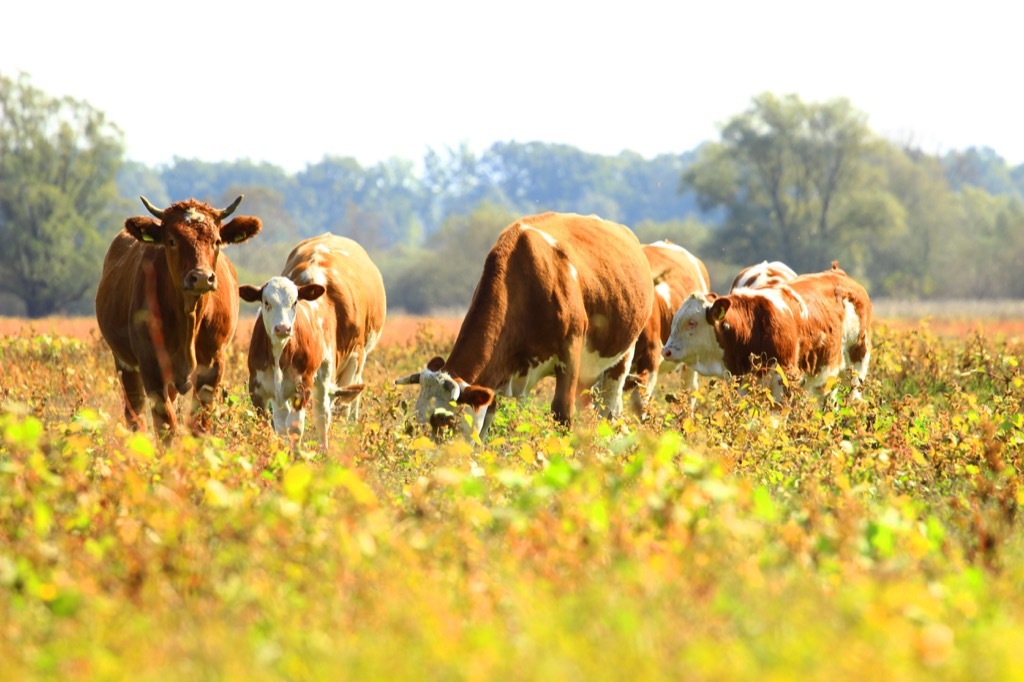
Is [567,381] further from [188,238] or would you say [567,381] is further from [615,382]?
[188,238]

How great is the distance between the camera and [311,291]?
382 inches

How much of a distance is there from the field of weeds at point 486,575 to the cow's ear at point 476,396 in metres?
1.48

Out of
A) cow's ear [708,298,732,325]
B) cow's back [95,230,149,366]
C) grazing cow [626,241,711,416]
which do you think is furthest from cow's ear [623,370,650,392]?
cow's back [95,230,149,366]

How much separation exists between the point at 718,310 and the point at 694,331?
0.38 metres

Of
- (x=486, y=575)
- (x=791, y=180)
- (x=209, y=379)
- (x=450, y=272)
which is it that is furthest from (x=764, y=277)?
(x=450, y=272)

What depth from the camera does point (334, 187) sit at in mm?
156875

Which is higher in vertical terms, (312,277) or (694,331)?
(312,277)

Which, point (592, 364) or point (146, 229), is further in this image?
point (592, 364)

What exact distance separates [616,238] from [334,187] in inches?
5856

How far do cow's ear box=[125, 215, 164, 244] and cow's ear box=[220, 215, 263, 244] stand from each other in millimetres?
456

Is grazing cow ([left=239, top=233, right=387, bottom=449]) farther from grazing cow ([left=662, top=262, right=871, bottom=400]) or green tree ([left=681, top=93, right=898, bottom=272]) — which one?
green tree ([left=681, top=93, right=898, bottom=272])

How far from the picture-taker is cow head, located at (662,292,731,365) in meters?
10.4

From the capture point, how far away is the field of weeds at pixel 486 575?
346cm

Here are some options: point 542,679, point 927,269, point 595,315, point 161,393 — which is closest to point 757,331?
point 595,315
